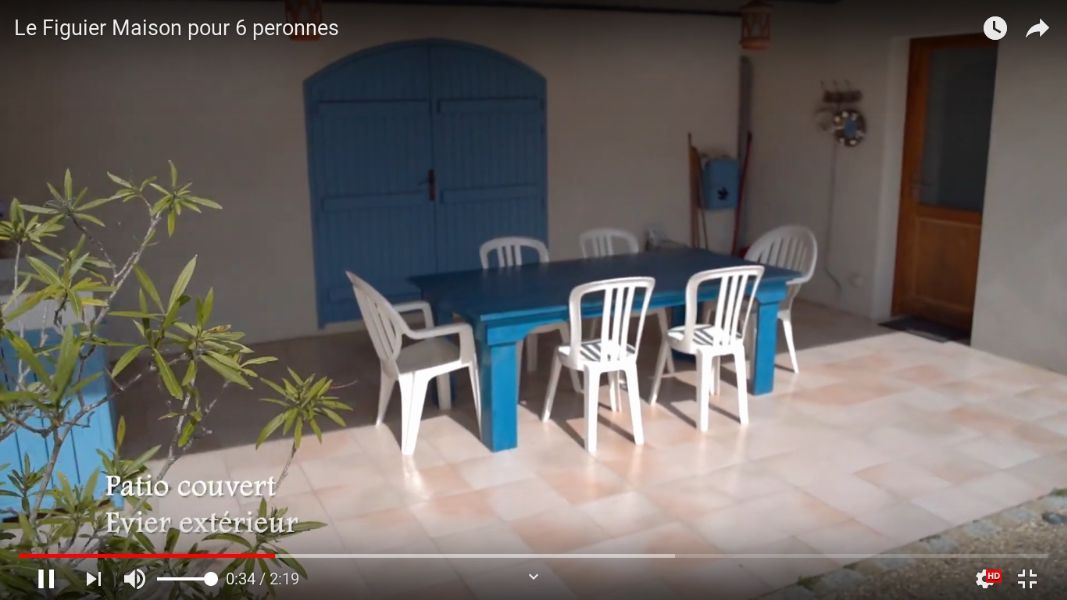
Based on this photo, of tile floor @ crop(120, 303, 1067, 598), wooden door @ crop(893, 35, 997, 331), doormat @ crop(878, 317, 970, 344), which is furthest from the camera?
doormat @ crop(878, 317, 970, 344)

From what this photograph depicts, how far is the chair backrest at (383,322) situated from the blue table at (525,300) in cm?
35

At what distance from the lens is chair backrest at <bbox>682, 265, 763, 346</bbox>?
170 inches

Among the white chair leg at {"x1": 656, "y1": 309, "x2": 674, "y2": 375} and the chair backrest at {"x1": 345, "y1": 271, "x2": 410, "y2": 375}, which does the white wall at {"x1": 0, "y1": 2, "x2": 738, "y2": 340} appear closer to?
the white chair leg at {"x1": 656, "y1": 309, "x2": 674, "y2": 375}

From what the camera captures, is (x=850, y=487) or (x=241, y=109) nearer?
(x=850, y=487)

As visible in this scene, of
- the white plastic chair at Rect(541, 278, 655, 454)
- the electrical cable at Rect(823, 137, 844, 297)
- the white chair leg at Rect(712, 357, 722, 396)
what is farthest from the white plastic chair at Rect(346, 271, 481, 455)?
the electrical cable at Rect(823, 137, 844, 297)

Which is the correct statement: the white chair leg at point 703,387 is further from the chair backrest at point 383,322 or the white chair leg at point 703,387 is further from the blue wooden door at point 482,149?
the blue wooden door at point 482,149

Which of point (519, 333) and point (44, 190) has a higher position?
point (44, 190)

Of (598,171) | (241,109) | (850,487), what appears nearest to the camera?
(850,487)

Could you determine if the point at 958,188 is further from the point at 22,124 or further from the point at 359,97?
the point at 22,124

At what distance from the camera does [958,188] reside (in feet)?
20.1

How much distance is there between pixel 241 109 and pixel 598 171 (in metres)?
2.77

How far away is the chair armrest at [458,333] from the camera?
4.18m

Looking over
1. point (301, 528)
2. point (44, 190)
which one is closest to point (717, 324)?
point (301, 528)

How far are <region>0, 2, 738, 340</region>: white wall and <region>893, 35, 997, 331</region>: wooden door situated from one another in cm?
172
